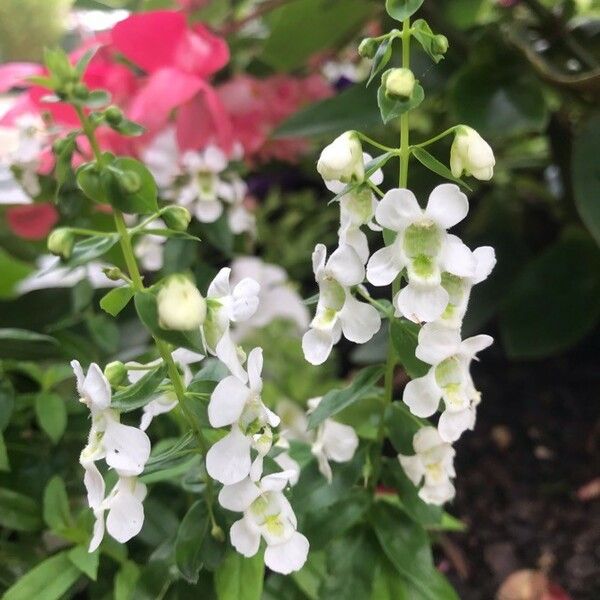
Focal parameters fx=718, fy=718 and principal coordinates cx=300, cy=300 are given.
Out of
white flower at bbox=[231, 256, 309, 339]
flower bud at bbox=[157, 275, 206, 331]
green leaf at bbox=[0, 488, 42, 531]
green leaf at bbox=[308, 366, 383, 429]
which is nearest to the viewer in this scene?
flower bud at bbox=[157, 275, 206, 331]

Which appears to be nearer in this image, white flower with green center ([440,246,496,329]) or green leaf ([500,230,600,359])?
white flower with green center ([440,246,496,329])

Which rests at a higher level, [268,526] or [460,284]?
[460,284]

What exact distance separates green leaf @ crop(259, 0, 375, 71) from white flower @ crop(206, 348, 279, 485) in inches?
27.2

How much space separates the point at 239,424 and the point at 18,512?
265 millimetres

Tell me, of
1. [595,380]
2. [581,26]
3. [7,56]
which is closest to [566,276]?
[595,380]

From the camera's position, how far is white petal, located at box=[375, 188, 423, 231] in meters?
0.35

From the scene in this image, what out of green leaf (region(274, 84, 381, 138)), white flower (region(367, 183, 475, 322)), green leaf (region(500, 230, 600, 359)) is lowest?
green leaf (region(500, 230, 600, 359))

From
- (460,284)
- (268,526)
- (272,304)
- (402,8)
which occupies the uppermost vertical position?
(402,8)

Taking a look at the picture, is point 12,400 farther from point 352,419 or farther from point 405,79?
point 405,79

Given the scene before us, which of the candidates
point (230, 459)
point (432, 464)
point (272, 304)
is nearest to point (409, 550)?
point (432, 464)

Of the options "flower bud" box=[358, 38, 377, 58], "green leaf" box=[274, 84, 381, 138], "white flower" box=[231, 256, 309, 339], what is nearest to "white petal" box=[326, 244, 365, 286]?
"flower bud" box=[358, 38, 377, 58]

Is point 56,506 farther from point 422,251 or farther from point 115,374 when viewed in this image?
point 422,251

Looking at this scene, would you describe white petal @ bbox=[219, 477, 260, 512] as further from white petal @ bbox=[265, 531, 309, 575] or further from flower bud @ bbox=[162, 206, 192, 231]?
flower bud @ bbox=[162, 206, 192, 231]

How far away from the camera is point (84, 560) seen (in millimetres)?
489
